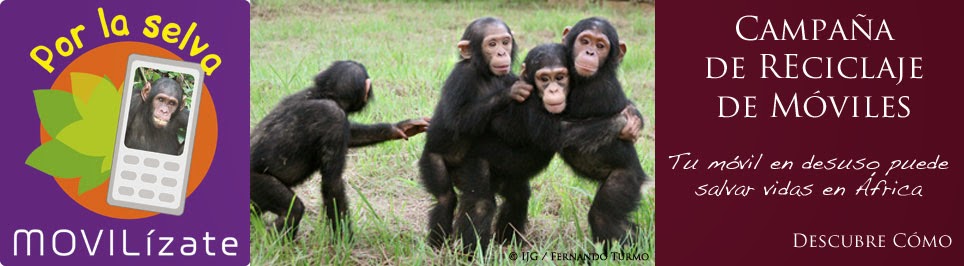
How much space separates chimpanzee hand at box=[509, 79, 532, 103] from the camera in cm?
312

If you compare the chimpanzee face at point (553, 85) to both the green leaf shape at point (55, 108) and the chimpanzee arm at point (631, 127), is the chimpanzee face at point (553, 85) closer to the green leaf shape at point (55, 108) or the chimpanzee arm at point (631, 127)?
the chimpanzee arm at point (631, 127)

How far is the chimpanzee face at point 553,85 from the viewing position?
3084mm

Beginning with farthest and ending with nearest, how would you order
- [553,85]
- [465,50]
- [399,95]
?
[399,95] < [465,50] < [553,85]

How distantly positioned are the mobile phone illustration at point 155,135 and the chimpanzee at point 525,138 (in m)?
0.92

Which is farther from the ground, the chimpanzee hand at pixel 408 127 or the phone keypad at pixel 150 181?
the chimpanzee hand at pixel 408 127

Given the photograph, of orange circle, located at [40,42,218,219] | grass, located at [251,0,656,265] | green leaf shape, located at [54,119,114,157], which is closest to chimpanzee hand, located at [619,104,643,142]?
grass, located at [251,0,656,265]

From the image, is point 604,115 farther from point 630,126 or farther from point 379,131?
point 379,131

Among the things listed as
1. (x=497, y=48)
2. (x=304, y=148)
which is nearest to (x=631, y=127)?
(x=497, y=48)

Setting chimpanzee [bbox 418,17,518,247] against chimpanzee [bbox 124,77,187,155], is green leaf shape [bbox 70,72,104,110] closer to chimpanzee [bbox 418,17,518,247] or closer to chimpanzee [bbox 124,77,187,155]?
chimpanzee [bbox 124,77,187,155]

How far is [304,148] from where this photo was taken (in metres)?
3.29

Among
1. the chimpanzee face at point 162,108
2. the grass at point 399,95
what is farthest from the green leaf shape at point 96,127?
the grass at point 399,95

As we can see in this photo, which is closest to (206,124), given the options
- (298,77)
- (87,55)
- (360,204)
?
(87,55)

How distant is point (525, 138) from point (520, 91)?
0.19m
